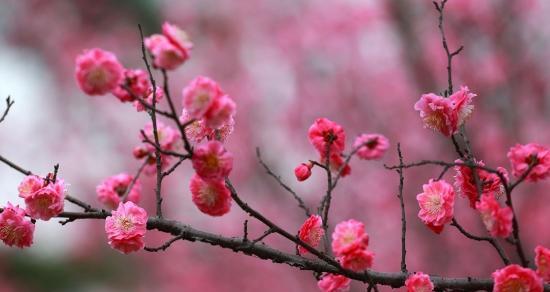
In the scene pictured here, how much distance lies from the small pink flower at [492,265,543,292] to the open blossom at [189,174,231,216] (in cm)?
62

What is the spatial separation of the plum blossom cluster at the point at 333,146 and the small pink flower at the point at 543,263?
53 centimetres

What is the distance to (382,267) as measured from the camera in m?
6.56

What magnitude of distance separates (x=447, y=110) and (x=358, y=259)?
432mm

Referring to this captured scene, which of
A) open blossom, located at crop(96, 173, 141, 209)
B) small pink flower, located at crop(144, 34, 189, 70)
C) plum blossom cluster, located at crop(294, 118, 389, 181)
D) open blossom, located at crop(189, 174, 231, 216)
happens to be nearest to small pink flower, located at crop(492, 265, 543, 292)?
plum blossom cluster, located at crop(294, 118, 389, 181)

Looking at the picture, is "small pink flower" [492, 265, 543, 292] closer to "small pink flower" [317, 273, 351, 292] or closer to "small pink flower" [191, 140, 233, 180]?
"small pink flower" [317, 273, 351, 292]

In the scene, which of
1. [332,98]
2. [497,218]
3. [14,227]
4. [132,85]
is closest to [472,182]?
[497,218]

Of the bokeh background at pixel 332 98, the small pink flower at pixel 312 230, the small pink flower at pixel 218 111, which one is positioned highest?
the bokeh background at pixel 332 98

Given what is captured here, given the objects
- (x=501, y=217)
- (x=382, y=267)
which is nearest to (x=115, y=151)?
(x=382, y=267)

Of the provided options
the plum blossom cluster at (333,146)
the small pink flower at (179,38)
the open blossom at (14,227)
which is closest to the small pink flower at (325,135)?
the plum blossom cluster at (333,146)

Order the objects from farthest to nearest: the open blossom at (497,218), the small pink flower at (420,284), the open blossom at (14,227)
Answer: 1. the open blossom at (14,227)
2. the small pink flower at (420,284)
3. the open blossom at (497,218)

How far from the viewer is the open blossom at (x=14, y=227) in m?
1.56

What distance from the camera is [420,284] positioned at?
1457 millimetres

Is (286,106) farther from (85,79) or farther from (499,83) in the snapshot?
(85,79)

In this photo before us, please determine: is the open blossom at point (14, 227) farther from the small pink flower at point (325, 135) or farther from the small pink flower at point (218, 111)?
the small pink flower at point (325, 135)
